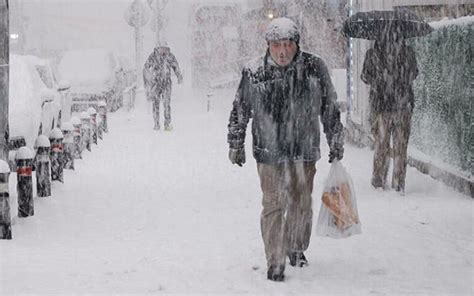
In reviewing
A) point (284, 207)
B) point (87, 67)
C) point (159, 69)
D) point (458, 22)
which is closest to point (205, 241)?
point (284, 207)

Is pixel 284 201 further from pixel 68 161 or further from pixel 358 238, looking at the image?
pixel 68 161

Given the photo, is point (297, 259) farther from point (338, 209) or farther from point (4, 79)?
point (4, 79)

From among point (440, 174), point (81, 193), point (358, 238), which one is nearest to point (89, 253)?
point (358, 238)

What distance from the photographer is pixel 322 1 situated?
26906 mm

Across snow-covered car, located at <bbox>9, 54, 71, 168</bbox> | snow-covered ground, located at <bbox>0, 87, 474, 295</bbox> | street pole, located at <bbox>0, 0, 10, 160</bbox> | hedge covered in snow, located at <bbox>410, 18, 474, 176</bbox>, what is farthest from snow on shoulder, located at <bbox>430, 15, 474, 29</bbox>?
snow-covered car, located at <bbox>9, 54, 71, 168</bbox>

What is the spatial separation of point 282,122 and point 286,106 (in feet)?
0.41

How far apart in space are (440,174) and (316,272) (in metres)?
4.80

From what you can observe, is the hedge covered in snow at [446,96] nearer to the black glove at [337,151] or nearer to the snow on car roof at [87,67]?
the black glove at [337,151]

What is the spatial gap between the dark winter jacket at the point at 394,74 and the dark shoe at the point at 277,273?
14.7ft

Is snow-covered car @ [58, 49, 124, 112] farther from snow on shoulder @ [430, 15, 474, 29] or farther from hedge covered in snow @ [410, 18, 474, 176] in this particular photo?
snow on shoulder @ [430, 15, 474, 29]

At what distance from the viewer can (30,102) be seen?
12.2 m

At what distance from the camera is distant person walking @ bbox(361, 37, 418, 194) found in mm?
10133

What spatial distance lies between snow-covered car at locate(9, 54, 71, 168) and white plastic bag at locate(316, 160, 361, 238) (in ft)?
18.7

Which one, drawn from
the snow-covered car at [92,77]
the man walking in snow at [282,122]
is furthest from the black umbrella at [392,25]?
the snow-covered car at [92,77]
